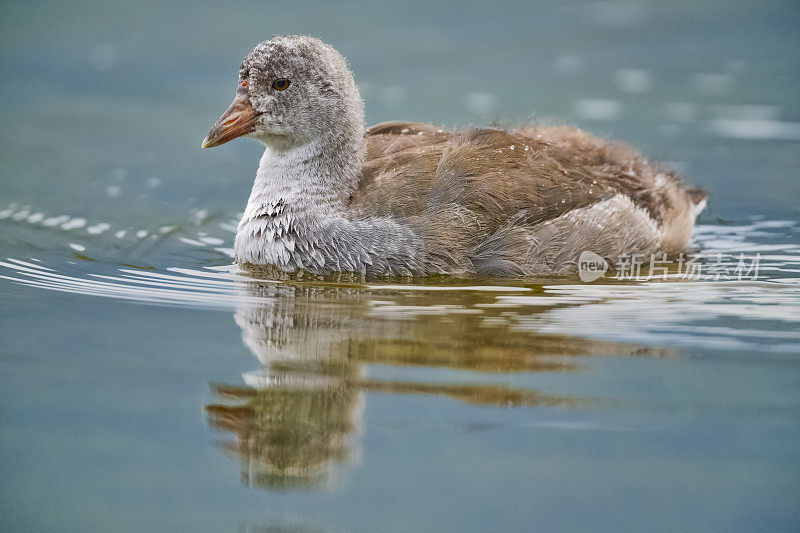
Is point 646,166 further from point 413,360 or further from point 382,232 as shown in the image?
point 413,360

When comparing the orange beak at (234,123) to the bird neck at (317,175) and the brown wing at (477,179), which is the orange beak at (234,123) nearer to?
the bird neck at (317,175)

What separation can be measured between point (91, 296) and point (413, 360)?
6.79 ft

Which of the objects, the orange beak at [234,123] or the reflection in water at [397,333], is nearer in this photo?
the reflection in water at [397,333]

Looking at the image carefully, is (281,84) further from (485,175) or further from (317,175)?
(485,175)

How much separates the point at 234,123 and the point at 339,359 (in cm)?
226

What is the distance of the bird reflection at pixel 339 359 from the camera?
164 inches

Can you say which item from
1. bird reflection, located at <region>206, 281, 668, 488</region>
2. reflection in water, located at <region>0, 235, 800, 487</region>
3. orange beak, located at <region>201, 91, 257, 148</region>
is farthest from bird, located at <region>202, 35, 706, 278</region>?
bird reflection, located at <region>206, 281, 668, 488</region>

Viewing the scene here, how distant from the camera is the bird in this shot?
654cm

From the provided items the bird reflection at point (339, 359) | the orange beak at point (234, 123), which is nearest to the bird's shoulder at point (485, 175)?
the bird reflection at point (339, 359)

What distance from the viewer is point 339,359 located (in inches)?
198

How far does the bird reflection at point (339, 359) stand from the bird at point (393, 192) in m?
0.34

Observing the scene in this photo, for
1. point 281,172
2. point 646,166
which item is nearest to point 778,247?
point 646,166

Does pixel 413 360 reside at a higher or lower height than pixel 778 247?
lower

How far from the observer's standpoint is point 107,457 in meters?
4.15
